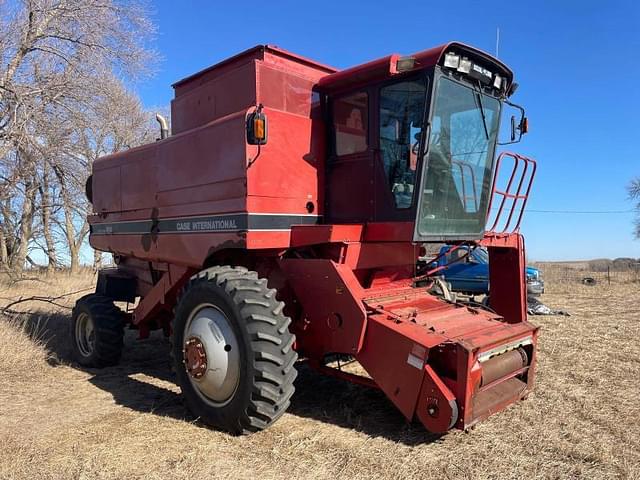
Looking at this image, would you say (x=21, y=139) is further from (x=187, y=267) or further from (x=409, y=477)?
(x=409, y=477)

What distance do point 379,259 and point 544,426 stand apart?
2015 mm

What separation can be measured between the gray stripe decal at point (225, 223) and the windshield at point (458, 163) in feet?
4.17

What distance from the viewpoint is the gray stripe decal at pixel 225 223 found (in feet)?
16.0

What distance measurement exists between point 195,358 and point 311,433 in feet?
4.06

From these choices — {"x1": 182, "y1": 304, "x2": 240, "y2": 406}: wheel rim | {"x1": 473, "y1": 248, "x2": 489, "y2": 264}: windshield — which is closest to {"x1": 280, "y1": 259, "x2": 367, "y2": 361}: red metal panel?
{"x1": 182, "y1": 304, "x2": 240, "y2": 406}: wheel rim

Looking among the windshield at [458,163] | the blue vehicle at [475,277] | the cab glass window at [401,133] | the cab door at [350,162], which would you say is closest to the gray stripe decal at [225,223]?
the cab door at [350,162]

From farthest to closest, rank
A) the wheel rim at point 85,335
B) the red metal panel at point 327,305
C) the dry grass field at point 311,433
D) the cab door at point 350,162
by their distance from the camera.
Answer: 1. the wheel rim at point 85,335
2. the cab door at point 350,162
3. the red metal panel at point 327,305
4. the dry grass field at point 311,433

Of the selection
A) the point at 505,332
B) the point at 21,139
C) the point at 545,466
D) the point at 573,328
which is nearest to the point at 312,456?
the point at 545,466

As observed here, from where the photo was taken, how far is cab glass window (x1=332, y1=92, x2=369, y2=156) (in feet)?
16.7

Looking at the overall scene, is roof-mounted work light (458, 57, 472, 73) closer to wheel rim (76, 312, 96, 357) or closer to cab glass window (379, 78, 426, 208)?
cab glass window (379, 78, 426, 208)

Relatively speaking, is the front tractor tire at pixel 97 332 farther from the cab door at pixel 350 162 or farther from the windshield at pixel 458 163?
the windshield at pixel 458 163

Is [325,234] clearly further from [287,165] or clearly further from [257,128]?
[257,128]

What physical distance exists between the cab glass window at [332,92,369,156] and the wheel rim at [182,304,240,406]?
206cm

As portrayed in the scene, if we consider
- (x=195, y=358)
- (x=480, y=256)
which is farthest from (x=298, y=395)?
(x=480, y=256)
